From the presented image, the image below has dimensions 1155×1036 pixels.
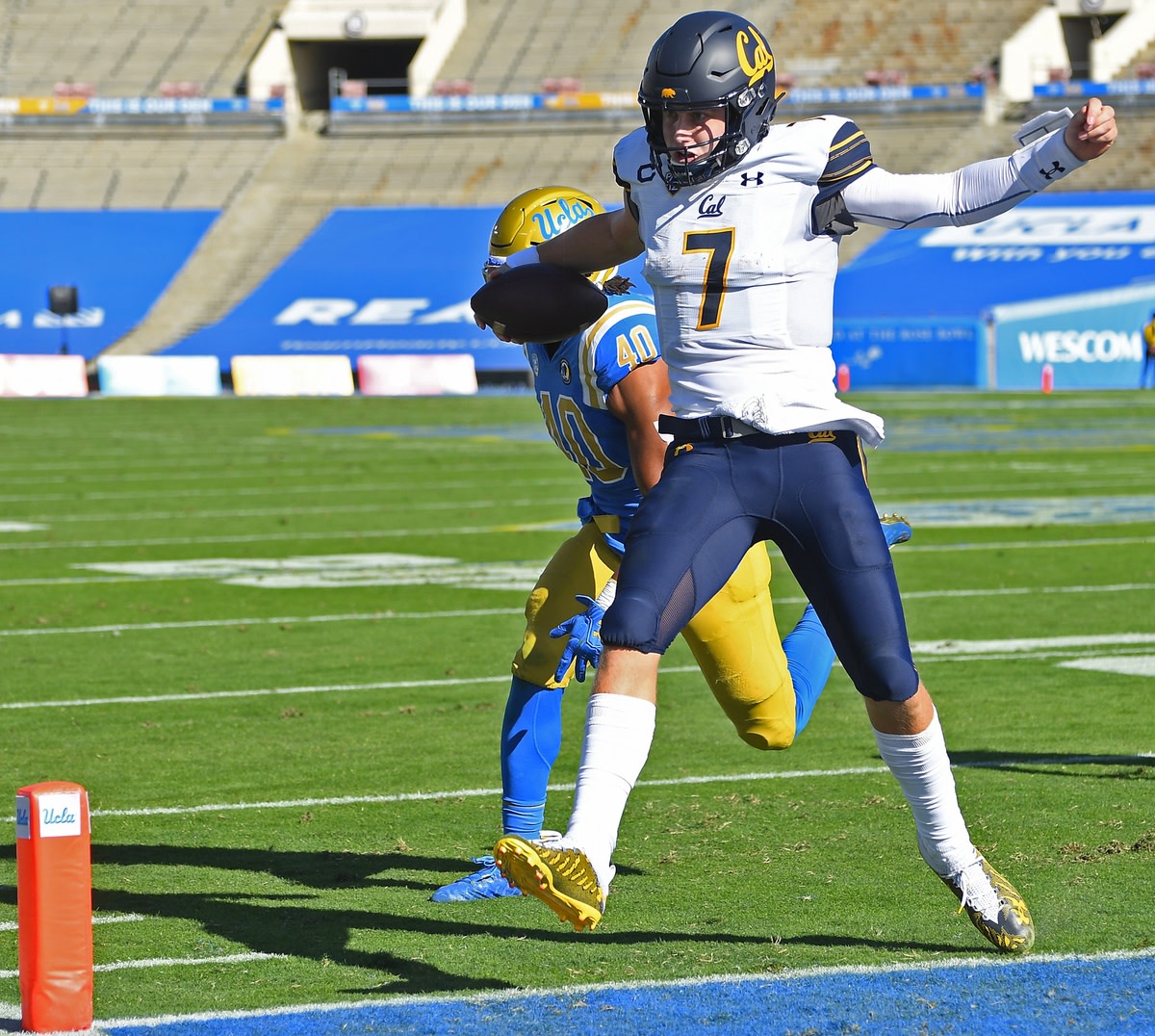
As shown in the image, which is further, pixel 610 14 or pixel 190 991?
pixel 610 14

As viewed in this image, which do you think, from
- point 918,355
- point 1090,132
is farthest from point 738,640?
point 918,355

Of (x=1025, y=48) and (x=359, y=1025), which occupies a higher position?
(x=1025, y=48)

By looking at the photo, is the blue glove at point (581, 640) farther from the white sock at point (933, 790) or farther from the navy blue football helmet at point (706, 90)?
the navy blue football helmet at point (706, 90)

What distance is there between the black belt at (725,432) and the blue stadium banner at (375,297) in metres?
32.7

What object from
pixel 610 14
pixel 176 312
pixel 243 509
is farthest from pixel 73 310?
pixel 243 509

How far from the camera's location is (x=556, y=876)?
3496mm

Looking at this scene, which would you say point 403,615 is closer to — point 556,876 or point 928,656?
point 928,656

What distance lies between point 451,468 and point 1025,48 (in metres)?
29.2

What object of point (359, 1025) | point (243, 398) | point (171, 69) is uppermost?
point (171, 69)

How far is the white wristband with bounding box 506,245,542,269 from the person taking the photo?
4570 mm

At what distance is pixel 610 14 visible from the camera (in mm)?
46781

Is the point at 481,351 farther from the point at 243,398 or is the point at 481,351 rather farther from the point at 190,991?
the point at 190,991

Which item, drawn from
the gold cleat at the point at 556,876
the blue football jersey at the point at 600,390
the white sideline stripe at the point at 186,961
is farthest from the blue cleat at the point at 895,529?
the white sideline stripe at the point at 186,961

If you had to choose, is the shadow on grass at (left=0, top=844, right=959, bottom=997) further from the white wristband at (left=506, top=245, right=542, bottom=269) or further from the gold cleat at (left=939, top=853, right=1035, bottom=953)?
the white wristband at (left=506, top=245, right=542, bottom=269)
